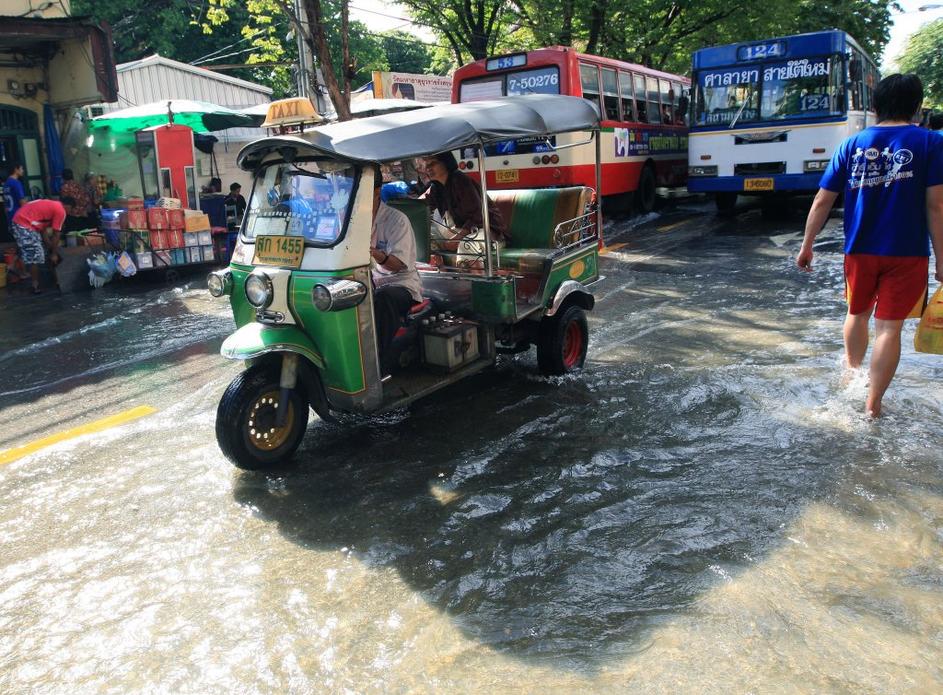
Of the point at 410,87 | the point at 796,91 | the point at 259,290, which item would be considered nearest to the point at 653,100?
the point at 796,91

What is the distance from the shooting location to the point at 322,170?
4.48 m

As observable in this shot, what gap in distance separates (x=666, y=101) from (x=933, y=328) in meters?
12.9

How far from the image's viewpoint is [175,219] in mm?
11414

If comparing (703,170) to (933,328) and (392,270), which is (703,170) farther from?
(392,270)

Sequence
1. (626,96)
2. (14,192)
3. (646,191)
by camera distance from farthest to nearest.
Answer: (646,191)
(626,96)
(14,192)

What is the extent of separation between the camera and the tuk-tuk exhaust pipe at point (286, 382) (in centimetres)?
423

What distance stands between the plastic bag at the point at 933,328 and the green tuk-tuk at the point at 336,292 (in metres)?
2.40

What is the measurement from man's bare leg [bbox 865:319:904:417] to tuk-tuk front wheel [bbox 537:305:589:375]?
2.14 meters

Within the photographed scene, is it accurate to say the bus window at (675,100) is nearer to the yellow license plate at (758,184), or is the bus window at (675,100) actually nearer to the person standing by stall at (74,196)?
the yellow license plate at (758,184)

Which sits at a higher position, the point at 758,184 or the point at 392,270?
the point at 758,184

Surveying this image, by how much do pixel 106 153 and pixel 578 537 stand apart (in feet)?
44.9

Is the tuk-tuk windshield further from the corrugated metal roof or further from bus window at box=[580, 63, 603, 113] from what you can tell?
the corrugated metal roof

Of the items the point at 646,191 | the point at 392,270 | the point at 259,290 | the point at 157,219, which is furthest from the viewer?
the point at 646,191

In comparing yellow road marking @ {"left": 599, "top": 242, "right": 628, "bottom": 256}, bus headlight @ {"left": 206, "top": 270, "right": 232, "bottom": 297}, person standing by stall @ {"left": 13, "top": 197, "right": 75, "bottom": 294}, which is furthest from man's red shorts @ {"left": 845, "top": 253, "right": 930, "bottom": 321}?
person standing by stall @ {"left": 13, "top": 197, "right": 75, "bottom": 294}
